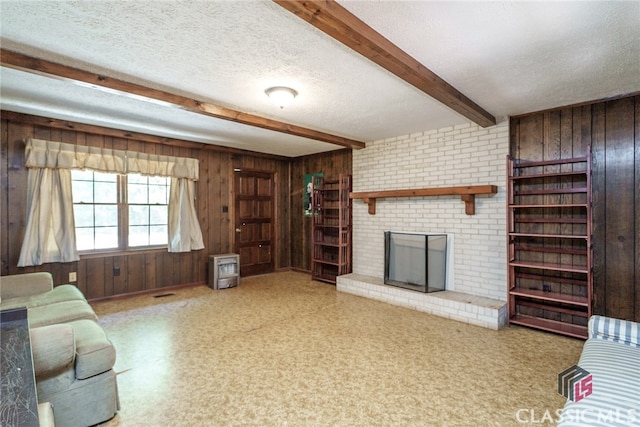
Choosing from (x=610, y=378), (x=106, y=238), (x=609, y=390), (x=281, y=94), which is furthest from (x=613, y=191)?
(x=106, y=238)

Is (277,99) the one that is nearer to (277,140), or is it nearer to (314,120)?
(314,120)

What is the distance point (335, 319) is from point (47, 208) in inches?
151

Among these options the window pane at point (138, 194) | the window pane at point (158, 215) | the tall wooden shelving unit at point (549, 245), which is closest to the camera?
the tall wooden shelving unit at point (549, 245)

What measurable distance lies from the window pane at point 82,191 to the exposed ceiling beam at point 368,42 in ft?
13.6

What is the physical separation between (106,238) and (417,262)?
177 inches

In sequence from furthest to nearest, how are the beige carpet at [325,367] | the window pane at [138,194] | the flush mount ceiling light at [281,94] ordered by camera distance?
the window pane at [138,194] < the flush mount ceiling light at [281,94] < the beige carpet at [325,367]

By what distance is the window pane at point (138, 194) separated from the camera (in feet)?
15.3

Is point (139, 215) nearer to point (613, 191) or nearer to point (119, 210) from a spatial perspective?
point (119, 210)

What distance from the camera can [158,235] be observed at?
16.3 feet

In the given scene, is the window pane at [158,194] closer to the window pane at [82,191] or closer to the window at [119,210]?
the window at [119,210]

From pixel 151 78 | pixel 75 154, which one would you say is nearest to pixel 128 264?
pixel 75 154

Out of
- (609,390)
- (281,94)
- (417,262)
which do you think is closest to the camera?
(609,390)

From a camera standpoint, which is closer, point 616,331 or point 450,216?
point 616,331
